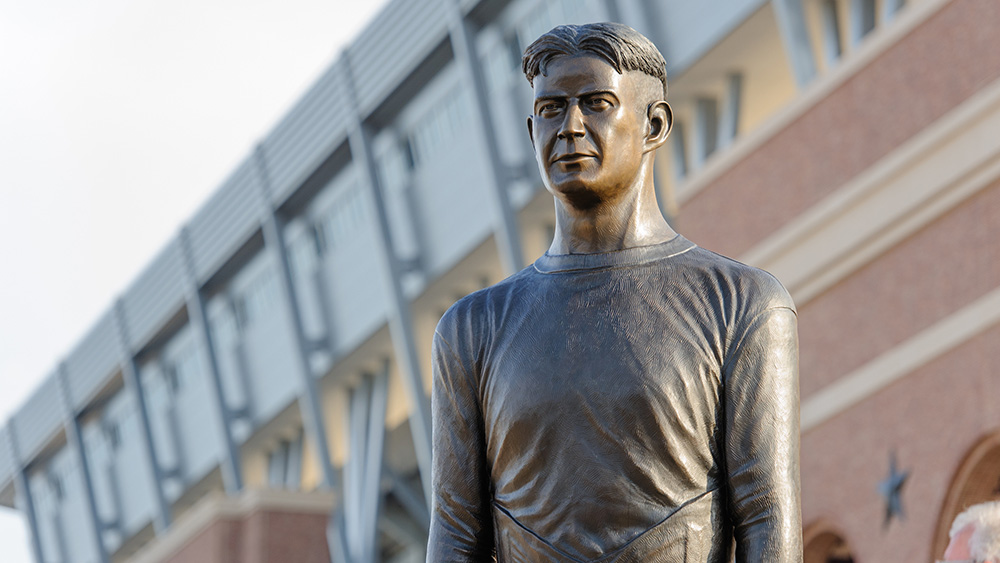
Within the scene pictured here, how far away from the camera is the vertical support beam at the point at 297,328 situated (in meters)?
27.4

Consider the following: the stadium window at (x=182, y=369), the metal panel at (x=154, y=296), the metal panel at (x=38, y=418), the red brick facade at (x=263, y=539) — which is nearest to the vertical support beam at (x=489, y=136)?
the red brick facade at (x=263, y=539)

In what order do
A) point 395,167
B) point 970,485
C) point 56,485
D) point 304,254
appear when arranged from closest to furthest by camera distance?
point 970,485 → point 395,167 → point 304,254 → point 56,485

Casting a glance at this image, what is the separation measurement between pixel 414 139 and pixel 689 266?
23093 mm

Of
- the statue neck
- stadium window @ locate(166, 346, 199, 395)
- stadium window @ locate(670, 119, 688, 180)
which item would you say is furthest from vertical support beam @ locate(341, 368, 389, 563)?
the statue neck

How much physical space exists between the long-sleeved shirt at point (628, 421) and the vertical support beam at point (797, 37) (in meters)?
16.1

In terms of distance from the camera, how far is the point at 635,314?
323 cm

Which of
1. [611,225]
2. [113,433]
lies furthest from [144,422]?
[611,225]

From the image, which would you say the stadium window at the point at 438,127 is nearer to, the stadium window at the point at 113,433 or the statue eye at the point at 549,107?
the stadium window at the point at 113,433

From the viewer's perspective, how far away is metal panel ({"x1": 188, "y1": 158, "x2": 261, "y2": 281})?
95.6 feet

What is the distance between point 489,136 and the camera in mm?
23094

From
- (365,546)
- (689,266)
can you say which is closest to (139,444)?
(365,546)

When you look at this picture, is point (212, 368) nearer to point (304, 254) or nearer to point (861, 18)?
point (304, 254)

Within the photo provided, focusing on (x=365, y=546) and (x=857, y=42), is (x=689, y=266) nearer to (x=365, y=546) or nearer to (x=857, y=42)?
(x=857, y=42)

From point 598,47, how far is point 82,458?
34010mm
